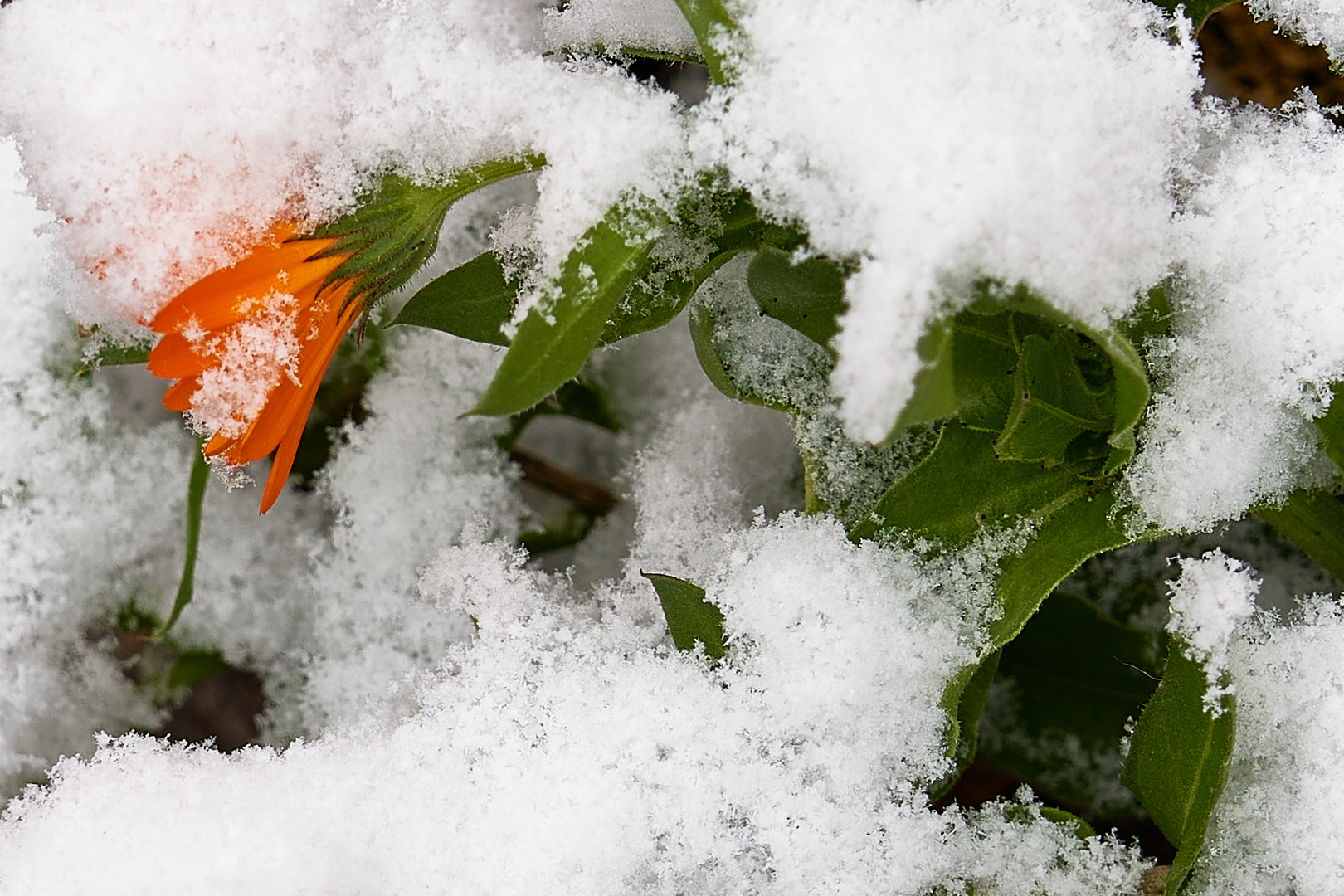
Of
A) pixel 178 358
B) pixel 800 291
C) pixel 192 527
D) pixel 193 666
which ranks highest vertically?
pixel 800 291

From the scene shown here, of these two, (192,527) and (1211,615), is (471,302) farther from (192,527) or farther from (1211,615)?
(1211,615)

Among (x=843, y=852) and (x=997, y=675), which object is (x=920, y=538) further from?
(x=997, y=675)

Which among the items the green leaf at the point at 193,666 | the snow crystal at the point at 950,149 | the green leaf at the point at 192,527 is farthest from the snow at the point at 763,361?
A: the green leaf at the point at 193,666

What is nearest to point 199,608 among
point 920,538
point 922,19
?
point 920,538

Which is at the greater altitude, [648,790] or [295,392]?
[295,392]

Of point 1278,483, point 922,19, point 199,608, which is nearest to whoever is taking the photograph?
point 922,19

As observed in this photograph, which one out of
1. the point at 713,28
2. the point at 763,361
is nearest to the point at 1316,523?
the point at 763,361

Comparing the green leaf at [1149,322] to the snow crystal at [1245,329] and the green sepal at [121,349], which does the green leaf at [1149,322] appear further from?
the green sepal at [121,349]
